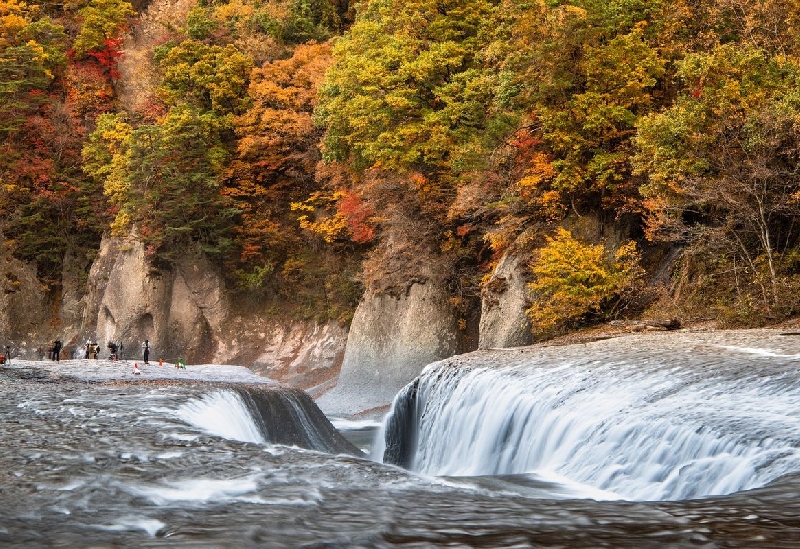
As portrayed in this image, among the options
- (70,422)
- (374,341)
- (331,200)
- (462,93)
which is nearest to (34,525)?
(70,422)

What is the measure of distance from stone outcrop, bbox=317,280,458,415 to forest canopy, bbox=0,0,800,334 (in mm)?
816

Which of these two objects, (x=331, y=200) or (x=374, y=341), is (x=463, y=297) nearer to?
(x=374, y=341)

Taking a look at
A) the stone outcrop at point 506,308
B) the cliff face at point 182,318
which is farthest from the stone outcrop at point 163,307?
the stone outcrop at point 506,308

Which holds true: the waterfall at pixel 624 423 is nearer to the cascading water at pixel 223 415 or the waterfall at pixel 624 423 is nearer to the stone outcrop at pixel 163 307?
the cascading water at pixel 223 415

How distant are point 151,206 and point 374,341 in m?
16.4

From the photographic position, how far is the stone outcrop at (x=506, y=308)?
27578mm

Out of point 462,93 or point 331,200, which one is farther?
point 331,200

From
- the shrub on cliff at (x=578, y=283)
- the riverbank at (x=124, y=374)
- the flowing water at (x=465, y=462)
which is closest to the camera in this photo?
the flowing water at (x=465, y=462)

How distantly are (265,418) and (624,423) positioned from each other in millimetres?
8354

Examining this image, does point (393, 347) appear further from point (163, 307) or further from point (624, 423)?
point (624, 423)

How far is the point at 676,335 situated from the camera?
63.5 ft

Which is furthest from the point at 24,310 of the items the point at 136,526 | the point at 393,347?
the point at 136,526

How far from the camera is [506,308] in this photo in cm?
2858

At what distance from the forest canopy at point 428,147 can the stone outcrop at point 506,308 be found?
70 cm
